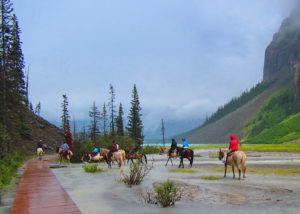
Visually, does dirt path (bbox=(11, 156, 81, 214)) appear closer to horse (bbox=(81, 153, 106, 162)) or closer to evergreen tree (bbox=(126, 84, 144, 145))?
horse (bbox=(81, 153, 106, 162))

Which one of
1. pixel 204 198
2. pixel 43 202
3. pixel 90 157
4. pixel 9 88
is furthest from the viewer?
pixel 9 88

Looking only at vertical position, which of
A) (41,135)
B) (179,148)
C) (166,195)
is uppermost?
(41,135)

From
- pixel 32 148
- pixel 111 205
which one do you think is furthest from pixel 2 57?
pixel 111 205

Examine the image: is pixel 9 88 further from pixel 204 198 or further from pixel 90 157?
pixel 204 198

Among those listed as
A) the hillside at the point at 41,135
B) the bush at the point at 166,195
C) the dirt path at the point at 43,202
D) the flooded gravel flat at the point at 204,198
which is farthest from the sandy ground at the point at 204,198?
the hillside at the point at 41,135

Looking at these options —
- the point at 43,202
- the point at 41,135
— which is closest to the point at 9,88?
the point at 41,135

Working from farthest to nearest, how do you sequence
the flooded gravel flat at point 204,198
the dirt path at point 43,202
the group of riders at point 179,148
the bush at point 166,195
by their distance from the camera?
the group of riders at point 179,148 → the bush at point 166,195 → the flooded gravel flat at point 204,198 → the dirt path at point 43,202

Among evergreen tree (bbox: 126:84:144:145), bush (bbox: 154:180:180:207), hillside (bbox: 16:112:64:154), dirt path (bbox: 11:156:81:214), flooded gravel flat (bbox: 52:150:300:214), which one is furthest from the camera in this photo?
evergreen tree (bbox: 126:84:144:145)

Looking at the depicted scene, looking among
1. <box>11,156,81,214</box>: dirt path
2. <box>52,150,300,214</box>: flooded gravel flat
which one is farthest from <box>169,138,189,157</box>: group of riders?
<box>11,156,81,214</box>: dirt path

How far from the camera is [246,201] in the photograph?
8922mm

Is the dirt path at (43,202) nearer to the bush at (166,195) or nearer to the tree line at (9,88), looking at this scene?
the bush at (166,195)

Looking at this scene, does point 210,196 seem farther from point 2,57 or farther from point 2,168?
point 2,57

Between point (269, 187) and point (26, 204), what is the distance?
8.58 metres

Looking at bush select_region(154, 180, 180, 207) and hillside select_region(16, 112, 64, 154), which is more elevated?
hillside select_region(16, 112, 64, 154)
